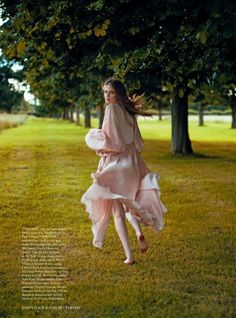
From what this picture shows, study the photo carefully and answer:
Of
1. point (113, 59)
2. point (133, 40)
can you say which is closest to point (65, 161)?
point (133, 40)

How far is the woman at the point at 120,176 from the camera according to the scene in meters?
6.14

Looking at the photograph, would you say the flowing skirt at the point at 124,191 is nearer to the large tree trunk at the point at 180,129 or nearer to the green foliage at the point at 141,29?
the green foliage at the point at 141,29

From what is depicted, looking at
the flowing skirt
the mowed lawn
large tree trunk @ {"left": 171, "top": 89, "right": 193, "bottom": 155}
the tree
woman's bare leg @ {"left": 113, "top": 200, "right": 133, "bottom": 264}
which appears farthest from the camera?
the tree

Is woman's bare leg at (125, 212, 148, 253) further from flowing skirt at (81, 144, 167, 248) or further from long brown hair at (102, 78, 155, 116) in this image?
long brown hair at (102, 78, 155, 116)

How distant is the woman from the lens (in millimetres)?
6145

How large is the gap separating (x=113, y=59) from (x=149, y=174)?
3738 millimetres

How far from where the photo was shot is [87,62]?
15.0m

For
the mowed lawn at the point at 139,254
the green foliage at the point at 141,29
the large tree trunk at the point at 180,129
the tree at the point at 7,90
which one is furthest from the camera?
the tree at the point at 7,90

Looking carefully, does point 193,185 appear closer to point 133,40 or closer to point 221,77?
point 133,40

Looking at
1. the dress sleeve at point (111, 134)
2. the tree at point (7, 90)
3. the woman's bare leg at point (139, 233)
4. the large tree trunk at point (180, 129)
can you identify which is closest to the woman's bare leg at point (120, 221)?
the woman's bare leg at point (139, 233)

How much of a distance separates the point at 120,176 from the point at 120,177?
11 mm

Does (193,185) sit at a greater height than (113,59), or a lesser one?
lesser

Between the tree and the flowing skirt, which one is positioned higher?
the tree

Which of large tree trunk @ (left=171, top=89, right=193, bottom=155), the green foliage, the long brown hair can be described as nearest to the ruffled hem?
the long brown hair
